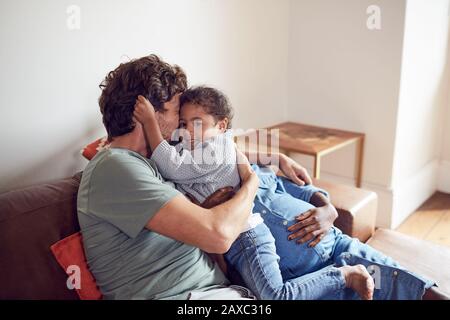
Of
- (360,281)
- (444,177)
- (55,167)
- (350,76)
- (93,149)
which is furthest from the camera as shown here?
(444,177)

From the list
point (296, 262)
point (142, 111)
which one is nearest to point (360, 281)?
point (296, 262)

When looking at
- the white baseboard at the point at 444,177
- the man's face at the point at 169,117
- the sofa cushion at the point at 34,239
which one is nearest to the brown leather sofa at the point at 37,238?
the sofa cushion at the point at 34,239

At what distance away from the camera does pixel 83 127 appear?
5.92 ft

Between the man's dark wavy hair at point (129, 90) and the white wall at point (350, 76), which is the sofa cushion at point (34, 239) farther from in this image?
the white wall at point (350, 76)

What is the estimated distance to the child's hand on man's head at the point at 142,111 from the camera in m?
1.35

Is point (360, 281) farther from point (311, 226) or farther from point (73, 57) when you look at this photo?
point (73, 57)

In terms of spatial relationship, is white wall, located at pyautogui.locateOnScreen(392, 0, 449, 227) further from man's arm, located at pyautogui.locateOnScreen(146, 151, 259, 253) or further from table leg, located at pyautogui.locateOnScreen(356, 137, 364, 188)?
man's arm, located at pyautogui.locateOnScreen(146, 151, 259, 253)

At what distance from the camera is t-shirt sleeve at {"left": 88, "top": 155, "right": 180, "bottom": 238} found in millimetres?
1165

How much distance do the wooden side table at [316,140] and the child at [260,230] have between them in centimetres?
90

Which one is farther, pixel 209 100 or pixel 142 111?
pixel 209 100

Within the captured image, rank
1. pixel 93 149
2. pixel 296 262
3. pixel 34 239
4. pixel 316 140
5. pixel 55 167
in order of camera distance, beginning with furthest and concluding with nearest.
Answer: pixel 316 140 < pixel 55 167 < pixel 93 149 < pixel 296 262 < pixel 34 239

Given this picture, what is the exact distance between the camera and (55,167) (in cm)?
173

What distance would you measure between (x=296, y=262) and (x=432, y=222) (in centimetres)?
174

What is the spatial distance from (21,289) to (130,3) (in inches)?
47.1
